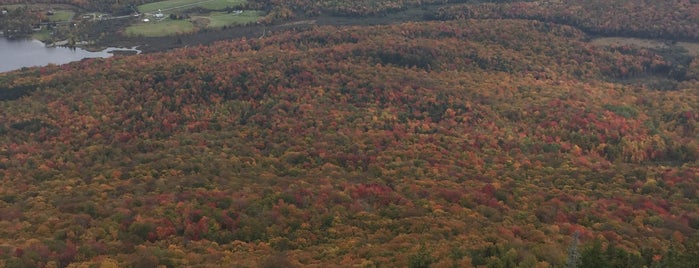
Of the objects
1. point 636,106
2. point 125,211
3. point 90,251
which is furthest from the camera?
point 636,106

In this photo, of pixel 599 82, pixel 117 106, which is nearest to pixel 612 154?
pixel 599 82

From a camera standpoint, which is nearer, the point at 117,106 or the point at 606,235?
the point at 606,235

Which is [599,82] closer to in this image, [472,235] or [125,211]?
[472,235]

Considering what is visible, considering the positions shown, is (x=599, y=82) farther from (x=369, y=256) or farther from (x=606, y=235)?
(x=369, y=256)

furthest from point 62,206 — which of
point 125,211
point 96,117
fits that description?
point 96,117

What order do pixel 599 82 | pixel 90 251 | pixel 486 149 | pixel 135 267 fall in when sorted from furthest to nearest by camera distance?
pixel 599 82, pixel 486 149, pixel 90 251, pixel 135 267

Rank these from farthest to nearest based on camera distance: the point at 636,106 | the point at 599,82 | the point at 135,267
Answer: the point at 599,82, the point at 636,106, the point at 135,267
